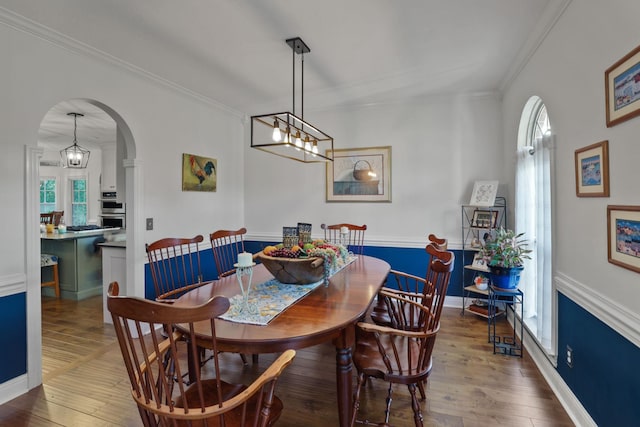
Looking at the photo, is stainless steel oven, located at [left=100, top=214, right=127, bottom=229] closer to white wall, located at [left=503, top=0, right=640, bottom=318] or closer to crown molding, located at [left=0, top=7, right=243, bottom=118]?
crown molding, located at [left=0, top=7, right=243, bottom=118]

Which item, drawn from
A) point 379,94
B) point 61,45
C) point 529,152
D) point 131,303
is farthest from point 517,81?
point 61,45

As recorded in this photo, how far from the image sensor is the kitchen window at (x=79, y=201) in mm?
7566

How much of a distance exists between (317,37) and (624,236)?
7.75 ft

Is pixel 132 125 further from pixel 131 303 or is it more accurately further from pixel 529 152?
pixel 529 152

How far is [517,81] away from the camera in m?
3.18

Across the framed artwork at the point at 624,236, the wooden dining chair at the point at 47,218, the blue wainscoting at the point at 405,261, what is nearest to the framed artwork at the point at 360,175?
the blue wainscoting at the point at 405,261

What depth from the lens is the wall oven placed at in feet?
21.4

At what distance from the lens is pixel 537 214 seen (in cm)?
278

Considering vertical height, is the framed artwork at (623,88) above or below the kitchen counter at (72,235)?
above

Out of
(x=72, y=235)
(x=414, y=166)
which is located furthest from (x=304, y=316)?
(x=72, y=235)

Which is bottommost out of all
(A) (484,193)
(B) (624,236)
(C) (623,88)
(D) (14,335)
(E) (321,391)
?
(E) (321,391)

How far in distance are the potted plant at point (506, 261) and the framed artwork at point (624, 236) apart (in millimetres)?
1140

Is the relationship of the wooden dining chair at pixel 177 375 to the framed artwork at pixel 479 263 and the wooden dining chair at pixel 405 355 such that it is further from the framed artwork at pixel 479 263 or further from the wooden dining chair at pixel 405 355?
the framed artwork at pixel 479 263

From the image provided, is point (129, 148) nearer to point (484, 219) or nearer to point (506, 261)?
point (506, 261)
